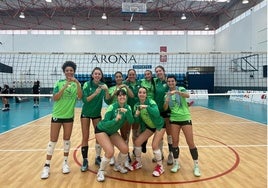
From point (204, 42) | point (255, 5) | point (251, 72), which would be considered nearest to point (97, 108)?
point (251, 72)

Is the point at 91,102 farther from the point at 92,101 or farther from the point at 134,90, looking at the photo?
the point at 134,90

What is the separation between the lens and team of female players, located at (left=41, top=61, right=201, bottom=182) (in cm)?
359

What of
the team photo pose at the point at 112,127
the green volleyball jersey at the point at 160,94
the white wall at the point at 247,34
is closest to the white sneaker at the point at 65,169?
the team photo pose at the point at 112,127

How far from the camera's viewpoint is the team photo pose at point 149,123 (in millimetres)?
3635

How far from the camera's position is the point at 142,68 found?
69.1ft

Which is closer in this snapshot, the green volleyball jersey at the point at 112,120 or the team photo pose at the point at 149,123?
the green volleyball jersey at the point at 112,120

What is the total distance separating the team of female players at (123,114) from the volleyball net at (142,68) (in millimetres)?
14861

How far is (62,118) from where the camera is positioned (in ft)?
12.1

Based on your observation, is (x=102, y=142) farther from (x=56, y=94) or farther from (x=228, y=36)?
(x=228, y=36)

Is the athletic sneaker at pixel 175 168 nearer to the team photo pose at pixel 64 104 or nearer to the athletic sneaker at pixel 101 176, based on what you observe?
the athletic sneaker at pixel 101 176

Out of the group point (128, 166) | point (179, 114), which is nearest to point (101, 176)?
point (128, 166)

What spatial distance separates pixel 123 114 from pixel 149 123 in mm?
511

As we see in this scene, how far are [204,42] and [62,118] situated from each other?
895 inches

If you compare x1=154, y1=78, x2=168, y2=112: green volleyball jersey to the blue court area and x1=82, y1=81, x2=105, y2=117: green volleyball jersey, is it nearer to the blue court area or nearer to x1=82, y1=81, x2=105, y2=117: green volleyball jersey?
x1=82, y1=81, x2=105, y2=117: green volleyball jersey
